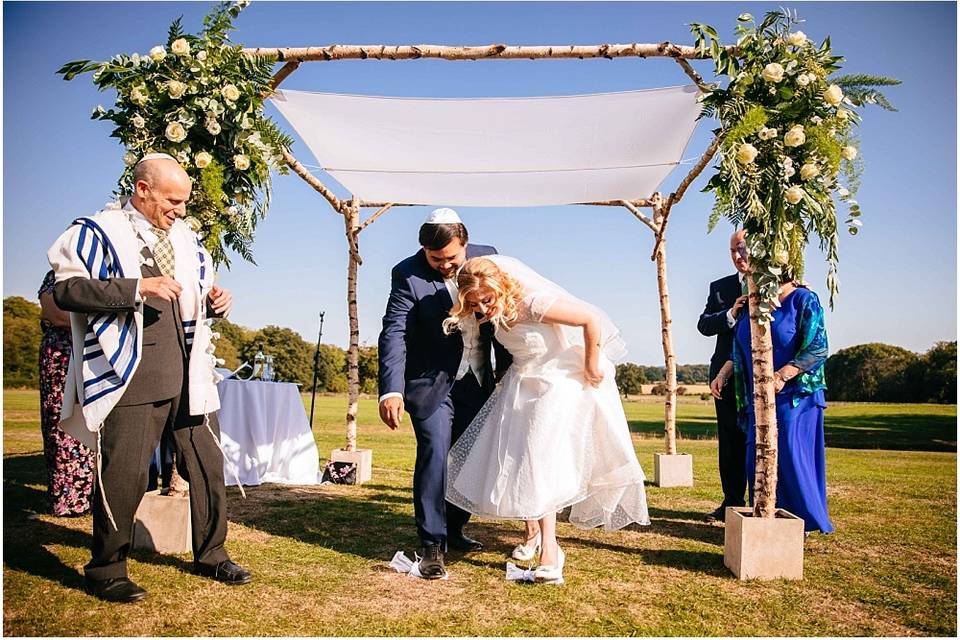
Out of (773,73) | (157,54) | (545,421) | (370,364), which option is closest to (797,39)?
(773,73)

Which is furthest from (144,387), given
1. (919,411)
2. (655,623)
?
(919,411)

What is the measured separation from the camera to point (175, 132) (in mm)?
3887

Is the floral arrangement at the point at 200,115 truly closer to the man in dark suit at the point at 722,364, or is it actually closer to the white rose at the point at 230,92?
the white rose at the point at 230,92

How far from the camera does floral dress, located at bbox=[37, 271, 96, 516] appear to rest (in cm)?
457

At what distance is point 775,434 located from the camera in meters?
3.75

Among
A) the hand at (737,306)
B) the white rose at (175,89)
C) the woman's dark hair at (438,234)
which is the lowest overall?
the hand at (737,306)

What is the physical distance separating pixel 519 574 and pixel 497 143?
380 cm

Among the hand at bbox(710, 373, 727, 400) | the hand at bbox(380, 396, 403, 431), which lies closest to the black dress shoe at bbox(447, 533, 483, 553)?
the hand at bbox(380, 396, 403, 431)

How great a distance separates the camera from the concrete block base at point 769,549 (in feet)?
11.4

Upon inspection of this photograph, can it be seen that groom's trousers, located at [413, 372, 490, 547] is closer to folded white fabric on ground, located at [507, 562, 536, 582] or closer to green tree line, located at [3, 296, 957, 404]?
folded white fabric on ground, located at [507, 562, 536, 582]

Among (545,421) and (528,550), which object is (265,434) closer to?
(528,550)

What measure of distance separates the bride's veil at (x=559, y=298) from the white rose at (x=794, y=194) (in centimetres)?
111

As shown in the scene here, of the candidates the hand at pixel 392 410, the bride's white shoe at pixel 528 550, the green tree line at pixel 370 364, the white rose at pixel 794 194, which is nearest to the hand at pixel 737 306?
the white rose at pixel 794 194

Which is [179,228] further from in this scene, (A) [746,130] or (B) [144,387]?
(A) [746,130]
